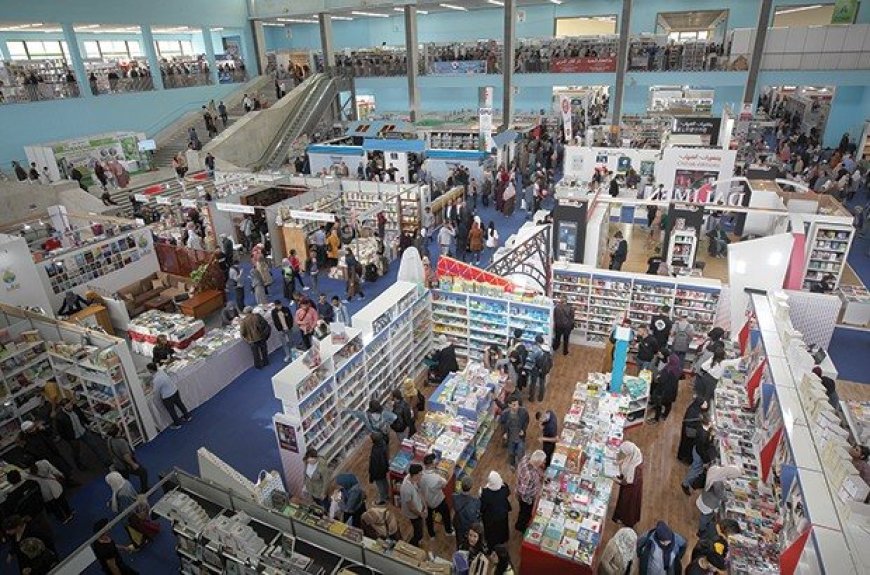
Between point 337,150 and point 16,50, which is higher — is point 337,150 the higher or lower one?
the lower one

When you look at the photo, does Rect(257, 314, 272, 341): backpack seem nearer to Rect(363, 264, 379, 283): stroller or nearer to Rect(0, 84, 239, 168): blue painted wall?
Rect(363, 264, 379, 283): stroller

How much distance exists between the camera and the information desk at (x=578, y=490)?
599 cm

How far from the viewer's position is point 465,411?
321 inches

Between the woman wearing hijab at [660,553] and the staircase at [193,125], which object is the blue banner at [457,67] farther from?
the woman wearing hijab at [660,553]

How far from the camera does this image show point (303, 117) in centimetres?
2856

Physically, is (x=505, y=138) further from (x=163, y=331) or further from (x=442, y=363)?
(x=163, y=331)

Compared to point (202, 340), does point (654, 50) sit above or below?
above

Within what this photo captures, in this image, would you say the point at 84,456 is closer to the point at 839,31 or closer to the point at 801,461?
the point at 801,461

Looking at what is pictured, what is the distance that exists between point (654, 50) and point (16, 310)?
82.6 feet

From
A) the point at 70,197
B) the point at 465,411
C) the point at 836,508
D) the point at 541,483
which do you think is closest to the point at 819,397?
the point at 836,508

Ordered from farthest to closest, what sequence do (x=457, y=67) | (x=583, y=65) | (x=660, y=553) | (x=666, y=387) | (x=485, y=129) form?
(x=457, y=67) < (x=583, y=65) < (x=485, y=129) < (x=666, y=387) < (x=660, y=553)

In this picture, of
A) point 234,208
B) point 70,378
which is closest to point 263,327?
point 70,378

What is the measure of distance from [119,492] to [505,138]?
2009cm

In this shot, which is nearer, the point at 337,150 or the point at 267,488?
the point at 267,488
